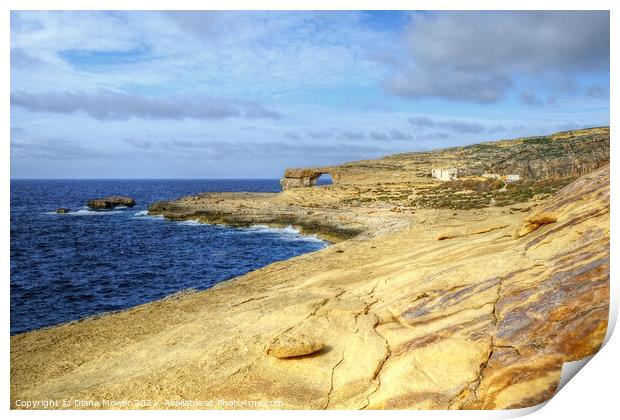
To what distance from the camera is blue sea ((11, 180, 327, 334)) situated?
1581 centimetres

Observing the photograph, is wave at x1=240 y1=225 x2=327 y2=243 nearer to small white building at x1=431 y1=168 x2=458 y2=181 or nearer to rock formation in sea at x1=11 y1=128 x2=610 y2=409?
small white building at x1=431 y1=168 x2=458 y2=181

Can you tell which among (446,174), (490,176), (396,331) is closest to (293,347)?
(396,331)

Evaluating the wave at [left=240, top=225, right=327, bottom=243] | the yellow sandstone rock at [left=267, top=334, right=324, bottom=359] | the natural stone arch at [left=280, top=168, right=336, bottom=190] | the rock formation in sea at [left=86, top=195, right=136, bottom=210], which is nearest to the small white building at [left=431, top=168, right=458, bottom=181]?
the wave at [left=240, top=225, right=327, bottom=243]

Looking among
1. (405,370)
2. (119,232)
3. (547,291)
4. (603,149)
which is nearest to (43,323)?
(405,370)

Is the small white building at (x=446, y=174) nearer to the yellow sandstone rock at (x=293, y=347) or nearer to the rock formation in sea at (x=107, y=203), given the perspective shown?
the yellow sandstone rock at (x=293, y=347)

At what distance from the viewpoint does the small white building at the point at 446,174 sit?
20.9 metres

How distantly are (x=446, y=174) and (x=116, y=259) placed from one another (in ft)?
53.5

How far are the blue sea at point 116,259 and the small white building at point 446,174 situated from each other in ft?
26.0

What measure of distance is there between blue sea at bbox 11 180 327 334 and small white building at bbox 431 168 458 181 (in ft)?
26.0

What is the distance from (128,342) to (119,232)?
85.1 feet

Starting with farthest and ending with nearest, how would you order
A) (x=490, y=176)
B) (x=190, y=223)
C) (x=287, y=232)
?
(x=190, y=223) < (x=287, y=232) < (x=490, y=176)

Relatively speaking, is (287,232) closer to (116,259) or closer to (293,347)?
(116,259)

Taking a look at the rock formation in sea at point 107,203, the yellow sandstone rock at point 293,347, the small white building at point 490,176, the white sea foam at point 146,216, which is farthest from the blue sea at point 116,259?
the rock formation in sea at point 107,203

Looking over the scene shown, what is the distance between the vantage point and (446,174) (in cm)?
2155
